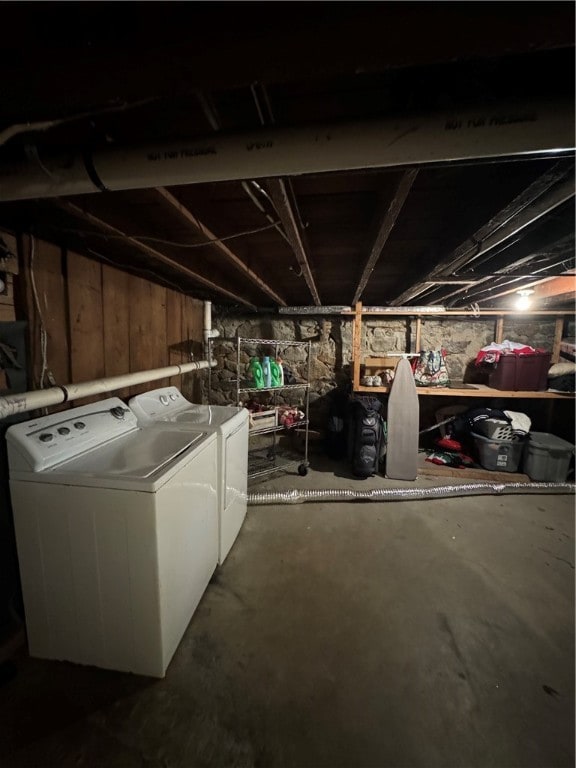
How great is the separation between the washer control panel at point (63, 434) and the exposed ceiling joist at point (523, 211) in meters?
1.97

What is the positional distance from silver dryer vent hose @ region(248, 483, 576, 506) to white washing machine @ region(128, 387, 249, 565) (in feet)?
1.27

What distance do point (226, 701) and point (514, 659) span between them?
127 centimetres

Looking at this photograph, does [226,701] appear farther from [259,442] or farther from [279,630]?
[259,442]

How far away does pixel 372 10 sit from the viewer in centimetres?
49

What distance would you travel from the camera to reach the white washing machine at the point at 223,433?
5.79 feet

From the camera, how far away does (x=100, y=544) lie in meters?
1.16

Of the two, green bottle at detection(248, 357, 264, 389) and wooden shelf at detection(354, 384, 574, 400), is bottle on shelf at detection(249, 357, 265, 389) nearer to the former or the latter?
green bottle at detection(248, 357, 264, 389)

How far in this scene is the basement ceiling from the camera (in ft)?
1.69

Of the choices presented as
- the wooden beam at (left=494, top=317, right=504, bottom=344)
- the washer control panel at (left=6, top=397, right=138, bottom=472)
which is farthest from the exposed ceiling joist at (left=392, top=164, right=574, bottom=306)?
the wooden beam at (left=494, top=317, right=504, bottom=344)

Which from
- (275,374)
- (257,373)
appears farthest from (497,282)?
(257,373)

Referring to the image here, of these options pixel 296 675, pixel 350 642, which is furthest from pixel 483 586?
pixel 296 675

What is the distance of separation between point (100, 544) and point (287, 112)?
1.57 meters

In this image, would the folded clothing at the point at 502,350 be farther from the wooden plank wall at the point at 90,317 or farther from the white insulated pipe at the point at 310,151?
the wooden plank wall at the point at 90,317

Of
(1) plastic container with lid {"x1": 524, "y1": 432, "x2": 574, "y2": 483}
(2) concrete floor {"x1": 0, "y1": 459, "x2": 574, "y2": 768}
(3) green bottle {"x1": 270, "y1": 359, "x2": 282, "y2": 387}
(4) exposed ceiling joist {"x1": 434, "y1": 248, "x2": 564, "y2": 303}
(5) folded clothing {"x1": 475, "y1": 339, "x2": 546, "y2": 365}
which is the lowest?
(2) concrete floor {"x1": 0, "y1": 459, "x2": 574, "y2": 768}
